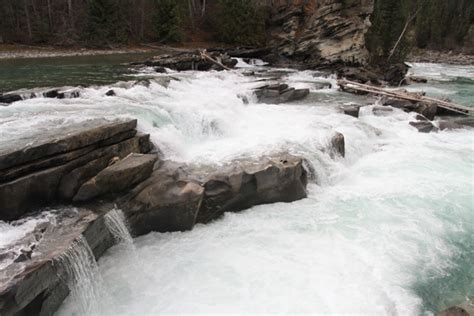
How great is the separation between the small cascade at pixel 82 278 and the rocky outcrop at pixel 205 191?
1.43 m

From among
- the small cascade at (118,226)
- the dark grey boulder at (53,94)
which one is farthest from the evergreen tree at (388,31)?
the small cascade at (118,226)

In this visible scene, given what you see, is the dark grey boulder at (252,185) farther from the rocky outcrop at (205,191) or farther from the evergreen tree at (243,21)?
the evergreen tree at (243,21)

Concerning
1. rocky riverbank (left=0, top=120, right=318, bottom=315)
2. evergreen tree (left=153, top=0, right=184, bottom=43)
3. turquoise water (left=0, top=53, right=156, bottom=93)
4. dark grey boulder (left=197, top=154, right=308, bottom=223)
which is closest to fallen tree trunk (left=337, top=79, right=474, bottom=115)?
rocky riverbank (left=0, top=120, right=318, bottom=315)

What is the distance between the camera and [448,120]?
16.1 metres

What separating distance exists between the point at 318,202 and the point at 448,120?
10.5 meters

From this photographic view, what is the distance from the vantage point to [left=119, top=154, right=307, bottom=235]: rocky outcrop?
24.4 ft

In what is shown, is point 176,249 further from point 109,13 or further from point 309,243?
point 109,13

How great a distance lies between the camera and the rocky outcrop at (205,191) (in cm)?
744

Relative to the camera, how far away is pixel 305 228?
7.88 meters

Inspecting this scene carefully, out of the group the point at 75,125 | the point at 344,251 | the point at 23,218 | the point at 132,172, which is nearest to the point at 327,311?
the point at 344,251

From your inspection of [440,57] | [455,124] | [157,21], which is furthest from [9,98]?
[440,57]

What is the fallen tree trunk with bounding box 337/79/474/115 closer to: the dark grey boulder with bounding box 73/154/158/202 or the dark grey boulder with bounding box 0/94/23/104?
the dark grey boulder with bounding box 73/154/158/202

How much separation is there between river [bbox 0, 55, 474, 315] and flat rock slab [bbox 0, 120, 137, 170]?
90 centimetres

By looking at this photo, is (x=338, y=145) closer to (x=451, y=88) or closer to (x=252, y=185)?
(x=252, y=185)
